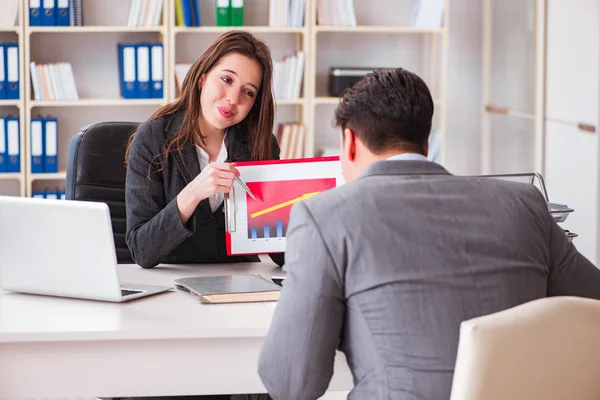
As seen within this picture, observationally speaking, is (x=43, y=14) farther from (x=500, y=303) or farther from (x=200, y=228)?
(x=500, y=303)

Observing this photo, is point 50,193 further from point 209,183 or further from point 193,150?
point 209,183

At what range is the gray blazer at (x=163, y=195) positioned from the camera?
235 cm

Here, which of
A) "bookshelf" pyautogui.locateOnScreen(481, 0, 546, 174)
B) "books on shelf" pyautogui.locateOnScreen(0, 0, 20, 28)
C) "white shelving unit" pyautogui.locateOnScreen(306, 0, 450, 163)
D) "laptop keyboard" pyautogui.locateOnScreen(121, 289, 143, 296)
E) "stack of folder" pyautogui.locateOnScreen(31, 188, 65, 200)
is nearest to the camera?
"laptop keyboard" pyautogui.locateOnScreen(121, 289, 143, 296)

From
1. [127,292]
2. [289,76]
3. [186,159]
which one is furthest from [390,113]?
[289,76]

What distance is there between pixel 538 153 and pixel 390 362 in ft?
10.5

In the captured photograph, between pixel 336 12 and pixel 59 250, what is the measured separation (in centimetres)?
322

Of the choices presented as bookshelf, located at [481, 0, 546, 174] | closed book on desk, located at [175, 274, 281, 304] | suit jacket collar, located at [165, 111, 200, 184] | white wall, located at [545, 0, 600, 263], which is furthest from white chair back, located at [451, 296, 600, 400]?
bookshelf, located at [481, 0, 546, 174]

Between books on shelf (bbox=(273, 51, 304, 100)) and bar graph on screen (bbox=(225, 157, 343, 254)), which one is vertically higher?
books on shelf (bbox=(273, 51, 304, 100))

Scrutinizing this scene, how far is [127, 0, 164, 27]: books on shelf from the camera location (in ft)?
15.3

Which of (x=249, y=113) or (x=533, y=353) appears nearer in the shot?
(x=533, y=353)

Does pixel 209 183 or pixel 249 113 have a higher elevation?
pixel 249 113

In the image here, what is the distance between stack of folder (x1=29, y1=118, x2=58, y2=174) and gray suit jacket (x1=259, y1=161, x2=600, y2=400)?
3510mm

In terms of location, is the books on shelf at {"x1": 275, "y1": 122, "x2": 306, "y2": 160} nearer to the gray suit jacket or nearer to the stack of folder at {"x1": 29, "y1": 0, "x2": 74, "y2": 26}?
the stack of folder at {"x1": 29, "y1": 0, "x2": 74, "y2": 26}

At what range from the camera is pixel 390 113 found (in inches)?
59.0
